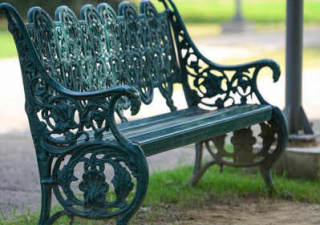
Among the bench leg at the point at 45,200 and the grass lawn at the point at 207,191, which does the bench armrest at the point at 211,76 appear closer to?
the grass lawn at the point at 207,191

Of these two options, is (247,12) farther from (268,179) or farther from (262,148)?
→ (268,179)

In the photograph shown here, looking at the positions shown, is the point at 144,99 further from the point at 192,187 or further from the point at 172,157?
the point at 172,157

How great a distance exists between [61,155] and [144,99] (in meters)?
1.27

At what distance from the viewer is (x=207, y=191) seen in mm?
5188

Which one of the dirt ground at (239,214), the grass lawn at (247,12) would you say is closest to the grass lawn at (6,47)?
the grass lawn at (247,12)

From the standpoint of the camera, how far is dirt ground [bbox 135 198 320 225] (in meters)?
4.42

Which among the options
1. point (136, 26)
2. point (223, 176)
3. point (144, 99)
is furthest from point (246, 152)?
point (136, 26)

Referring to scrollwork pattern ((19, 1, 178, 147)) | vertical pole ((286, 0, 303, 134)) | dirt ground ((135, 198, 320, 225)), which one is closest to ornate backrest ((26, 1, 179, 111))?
scrollwork pattern ((19, 1, 178, 147))

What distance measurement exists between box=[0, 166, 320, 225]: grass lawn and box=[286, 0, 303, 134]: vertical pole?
1.97 feet

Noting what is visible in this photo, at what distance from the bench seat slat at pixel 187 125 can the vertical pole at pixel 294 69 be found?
86 centimetres

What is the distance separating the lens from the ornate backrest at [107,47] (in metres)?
4.09

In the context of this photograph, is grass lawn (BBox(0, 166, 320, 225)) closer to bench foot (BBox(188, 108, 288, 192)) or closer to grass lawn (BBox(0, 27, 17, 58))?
bench foot (BBox(188, 108, 288, 192))

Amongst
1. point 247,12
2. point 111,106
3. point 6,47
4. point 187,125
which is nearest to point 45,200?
point 111,106

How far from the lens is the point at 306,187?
513 cm
